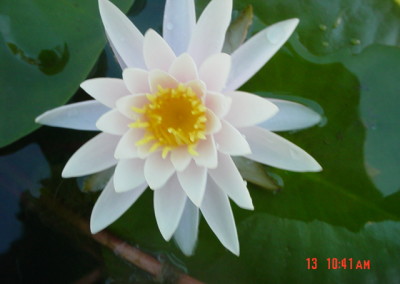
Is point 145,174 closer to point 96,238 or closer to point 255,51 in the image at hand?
point 255,51

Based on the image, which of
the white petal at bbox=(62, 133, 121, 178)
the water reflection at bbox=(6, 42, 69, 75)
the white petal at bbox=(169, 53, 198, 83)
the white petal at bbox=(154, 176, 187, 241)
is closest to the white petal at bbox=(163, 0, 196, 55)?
the white petal at bbox=(169, 53, 198, 83)

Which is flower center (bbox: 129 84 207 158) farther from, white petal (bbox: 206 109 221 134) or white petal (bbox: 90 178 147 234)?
white petal (bbox: 90 178 147 234)

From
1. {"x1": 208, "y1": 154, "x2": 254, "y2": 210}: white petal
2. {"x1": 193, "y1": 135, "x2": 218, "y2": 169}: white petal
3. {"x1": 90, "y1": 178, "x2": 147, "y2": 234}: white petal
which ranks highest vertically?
{"x1": 193, "y1": 135, "x2": 218, "y2": 169}: white petal

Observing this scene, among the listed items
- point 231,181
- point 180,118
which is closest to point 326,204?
point 231,181

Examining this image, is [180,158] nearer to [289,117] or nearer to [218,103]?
[218,103]

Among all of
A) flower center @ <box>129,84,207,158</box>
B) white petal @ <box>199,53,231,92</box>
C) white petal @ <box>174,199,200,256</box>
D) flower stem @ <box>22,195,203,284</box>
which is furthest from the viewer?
flower stem @ <box>22,195,203,284</box>

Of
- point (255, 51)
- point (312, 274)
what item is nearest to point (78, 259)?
point (312, 274)

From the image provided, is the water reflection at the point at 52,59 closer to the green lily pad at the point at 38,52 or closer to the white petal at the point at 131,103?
the green lily pad at the point at 38,52

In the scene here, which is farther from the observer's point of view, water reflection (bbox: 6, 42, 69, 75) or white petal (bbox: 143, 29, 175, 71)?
water reflection (bbox: 6, 42, 69, 75)
